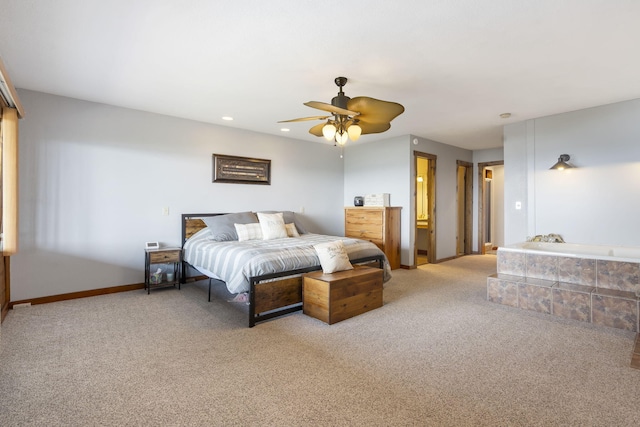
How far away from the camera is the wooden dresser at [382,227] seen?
223 inches

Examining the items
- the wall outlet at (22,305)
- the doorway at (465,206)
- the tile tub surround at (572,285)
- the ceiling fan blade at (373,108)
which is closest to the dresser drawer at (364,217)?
the tile tub surround at (572,285)

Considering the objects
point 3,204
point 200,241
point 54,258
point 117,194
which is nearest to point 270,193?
point 200,241

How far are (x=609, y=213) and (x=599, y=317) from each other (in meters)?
1.77

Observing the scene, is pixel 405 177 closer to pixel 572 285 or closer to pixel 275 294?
pixel 572 285

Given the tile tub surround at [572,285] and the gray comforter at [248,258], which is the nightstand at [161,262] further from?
the tile tub surround at [572,285]

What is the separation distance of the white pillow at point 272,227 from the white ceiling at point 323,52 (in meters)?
1.56

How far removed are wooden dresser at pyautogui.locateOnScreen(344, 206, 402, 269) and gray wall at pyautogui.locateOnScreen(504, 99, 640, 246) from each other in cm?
175

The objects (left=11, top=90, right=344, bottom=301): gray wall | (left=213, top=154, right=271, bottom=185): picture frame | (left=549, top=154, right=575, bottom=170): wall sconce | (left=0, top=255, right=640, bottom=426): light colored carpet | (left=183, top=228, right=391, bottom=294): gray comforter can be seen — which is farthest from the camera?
(left=213, top=154, right=271, bottom=185): picture frame

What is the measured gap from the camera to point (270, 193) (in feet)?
18.8

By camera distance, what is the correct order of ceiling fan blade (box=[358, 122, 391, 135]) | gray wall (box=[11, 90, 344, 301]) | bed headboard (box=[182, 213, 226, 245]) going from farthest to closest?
bed headboard (box=[182, 213, 226, 245]) < gray wall (box=[11, 90, 344, 301]) < ceiling fan blade (box=[358, 122, 391, 135])

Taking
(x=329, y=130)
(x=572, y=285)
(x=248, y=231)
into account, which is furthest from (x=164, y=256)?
(x=572, y=285)

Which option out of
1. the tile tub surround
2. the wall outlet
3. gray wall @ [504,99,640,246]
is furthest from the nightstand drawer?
gray wall @ [504,99,640,246]

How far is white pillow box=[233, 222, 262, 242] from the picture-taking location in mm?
4500

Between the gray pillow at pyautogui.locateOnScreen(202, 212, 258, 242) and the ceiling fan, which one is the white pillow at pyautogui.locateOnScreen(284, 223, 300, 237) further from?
A: the ceiling fan
